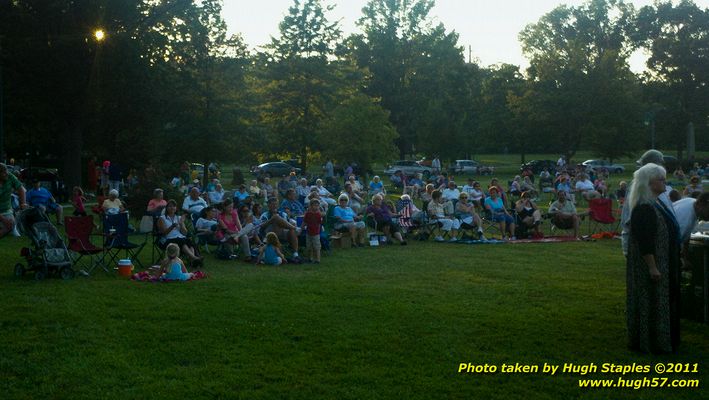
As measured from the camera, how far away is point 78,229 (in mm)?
12281

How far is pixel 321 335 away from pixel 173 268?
13.8 feet

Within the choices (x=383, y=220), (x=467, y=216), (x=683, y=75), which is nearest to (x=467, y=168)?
(x=683, y=75)

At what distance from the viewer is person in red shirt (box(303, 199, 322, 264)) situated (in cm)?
1381

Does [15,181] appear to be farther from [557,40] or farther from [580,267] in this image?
[557,40]

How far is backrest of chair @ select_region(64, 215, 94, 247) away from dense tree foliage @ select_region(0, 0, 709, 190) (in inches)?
642

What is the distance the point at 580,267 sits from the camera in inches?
500

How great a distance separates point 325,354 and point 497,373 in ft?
4.89

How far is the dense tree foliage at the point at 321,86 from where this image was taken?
94.4 ft

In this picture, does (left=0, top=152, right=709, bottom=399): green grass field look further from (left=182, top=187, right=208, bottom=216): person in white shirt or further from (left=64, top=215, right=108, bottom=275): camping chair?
(left=182, top=187, right=208, bottom=216): person in white shirt

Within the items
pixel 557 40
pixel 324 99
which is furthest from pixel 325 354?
pixel 557 40

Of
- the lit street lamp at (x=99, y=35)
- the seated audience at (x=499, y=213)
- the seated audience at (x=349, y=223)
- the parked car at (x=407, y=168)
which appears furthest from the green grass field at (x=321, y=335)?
the parked car at (x=407, y=168)

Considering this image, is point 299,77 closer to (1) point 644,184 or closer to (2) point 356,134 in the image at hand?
(2) point 356,134

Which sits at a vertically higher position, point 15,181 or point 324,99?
point 324,99

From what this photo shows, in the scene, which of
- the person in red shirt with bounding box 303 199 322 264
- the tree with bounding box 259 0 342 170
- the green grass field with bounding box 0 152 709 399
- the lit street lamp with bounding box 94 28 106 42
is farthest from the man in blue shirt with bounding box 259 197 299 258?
the tree with bounding box 259 0 342 170
